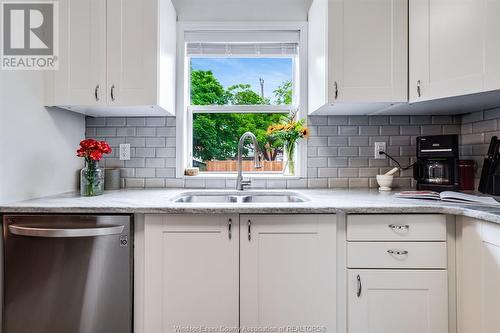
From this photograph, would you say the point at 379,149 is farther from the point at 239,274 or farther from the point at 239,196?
the point at 239,274

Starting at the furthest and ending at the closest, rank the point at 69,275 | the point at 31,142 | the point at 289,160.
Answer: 1. the point at 289,160
2. the point at 31,142
3. the point at 69,275

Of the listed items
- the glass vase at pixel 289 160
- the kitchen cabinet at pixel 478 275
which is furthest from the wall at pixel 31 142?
the kitchen cabinet at pixel 478 275

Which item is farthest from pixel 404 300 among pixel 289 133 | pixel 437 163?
pixel 289 133

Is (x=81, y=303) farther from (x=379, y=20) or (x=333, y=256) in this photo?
(x=379, y=20)

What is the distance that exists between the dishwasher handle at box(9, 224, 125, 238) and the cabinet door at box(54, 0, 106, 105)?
769 mm

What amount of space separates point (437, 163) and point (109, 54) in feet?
7.01

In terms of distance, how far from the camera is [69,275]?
1.49 meters

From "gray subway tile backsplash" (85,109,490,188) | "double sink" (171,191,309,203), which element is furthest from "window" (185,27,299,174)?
"double sink" (171,191,309,203)

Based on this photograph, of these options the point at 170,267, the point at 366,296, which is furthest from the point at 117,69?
the point at 366,296

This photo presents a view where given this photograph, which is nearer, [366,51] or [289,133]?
[366,51]

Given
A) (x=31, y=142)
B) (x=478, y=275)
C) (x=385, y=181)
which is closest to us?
(x=478, y=275)

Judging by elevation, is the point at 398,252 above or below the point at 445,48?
below

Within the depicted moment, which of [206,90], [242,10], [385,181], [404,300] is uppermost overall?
[242,10]

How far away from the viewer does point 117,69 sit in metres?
1.81
